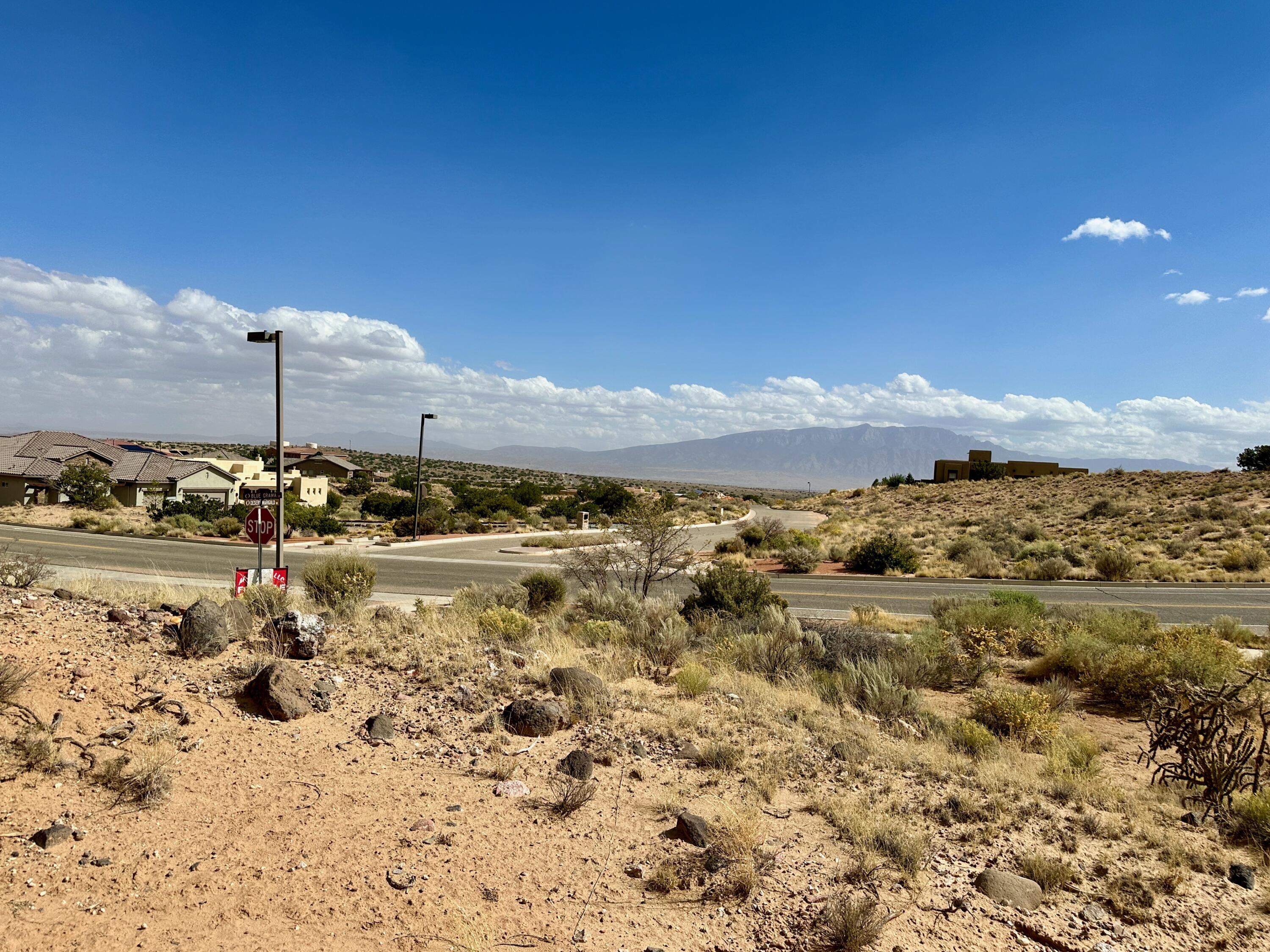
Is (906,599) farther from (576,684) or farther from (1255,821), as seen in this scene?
(576,684)

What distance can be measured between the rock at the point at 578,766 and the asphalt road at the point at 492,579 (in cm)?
1113

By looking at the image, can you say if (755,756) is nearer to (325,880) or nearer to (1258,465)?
(325,880)

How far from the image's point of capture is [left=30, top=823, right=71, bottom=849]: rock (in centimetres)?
472

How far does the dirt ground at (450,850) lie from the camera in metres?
4.31

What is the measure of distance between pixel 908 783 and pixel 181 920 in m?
5.95

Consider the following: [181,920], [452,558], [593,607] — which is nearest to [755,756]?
[181,920]

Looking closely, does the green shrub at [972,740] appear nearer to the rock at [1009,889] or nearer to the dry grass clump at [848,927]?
the rock at [1009,889]

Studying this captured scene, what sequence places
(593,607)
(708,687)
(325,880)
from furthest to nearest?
(593,607), (708,687), (325,880)

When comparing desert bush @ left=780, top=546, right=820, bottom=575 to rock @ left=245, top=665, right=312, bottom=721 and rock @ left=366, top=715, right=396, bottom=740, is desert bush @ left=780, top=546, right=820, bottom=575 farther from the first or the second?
rock @ left=245, top=665, right=312, bottom=721

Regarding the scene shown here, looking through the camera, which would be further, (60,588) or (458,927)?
(60,588)

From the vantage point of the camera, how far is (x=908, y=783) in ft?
22.2

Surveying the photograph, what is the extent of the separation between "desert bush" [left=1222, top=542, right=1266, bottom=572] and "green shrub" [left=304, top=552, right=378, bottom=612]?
29.3 m

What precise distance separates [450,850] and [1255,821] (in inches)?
266

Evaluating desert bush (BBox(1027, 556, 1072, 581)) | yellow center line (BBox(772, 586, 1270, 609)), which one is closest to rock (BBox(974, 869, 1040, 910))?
yellow center line (BBox(772, 586, 1270, 609))
